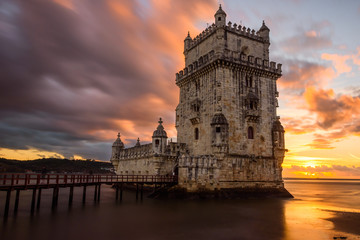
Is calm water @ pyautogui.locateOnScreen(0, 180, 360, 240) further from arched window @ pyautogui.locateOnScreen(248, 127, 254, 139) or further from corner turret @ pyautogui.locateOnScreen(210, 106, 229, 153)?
arched window @ pyautogui.locateOnScreen(248, 127, 254, 139)

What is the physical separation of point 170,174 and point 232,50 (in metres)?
17.3

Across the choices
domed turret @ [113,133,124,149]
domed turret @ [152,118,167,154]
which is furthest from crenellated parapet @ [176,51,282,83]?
domed turret @ [113,133,124,149]

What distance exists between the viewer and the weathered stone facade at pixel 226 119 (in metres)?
29.5

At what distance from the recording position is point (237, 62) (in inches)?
1272

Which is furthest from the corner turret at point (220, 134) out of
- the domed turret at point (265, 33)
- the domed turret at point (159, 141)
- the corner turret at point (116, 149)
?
the corner turret at point (116, 149)

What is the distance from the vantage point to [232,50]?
109 ft

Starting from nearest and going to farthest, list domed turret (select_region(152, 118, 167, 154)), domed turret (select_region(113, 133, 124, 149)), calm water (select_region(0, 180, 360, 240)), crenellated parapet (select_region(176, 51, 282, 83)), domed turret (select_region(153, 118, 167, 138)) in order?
calm water (select_region(0, 180, 360, 240))
crenellated parapet (select_region(176, 51, 282, 83))
domed turret (select_region(152, 118, 167, 154))
domed turret (select_region(153, 118, 167, 138))
domed turret (select_region(113, 133, 124, 149))

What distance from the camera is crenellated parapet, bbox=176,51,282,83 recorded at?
3195cm

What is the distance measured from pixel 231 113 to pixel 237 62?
6274mm

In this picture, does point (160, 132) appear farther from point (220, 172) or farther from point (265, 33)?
point (265, 33)

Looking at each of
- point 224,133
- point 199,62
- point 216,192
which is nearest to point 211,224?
point 216,192

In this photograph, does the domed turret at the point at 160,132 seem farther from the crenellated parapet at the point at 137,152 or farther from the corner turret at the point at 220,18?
the corner turret at the point at 220,18

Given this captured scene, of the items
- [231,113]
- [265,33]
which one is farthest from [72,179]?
[265,33]

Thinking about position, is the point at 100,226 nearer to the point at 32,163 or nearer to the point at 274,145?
the point at 274,145
